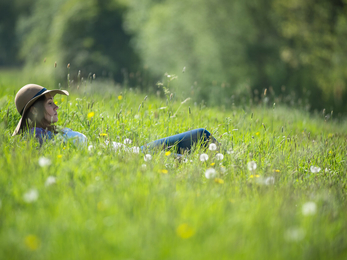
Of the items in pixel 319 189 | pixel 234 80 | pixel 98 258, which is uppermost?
pixel 98 258

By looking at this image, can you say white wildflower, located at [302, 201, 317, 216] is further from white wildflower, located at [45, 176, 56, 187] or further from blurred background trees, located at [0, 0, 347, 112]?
blurred background trees, located at [0, 0, 347, 112]

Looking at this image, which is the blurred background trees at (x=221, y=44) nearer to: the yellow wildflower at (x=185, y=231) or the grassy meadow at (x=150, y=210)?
the grassy meadow at (x=150, y=210)

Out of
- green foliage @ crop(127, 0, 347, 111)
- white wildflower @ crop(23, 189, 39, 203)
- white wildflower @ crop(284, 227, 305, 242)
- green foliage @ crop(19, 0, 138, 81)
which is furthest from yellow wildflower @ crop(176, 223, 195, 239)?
green foliage @ crop(19, 0, 138, 81)

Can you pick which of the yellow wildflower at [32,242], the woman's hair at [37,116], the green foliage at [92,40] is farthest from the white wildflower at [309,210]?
the green foliage at [92,40]

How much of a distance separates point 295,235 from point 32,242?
4.59 ft

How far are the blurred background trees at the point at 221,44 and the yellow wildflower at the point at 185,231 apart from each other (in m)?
7.44

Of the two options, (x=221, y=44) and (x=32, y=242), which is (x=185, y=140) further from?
(x=221, y=44)

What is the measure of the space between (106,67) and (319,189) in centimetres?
2158

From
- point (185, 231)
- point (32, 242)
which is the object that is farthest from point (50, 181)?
point (185, 231)

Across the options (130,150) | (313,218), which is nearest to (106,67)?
(130,150)

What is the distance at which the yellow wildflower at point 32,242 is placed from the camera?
1575 millimetres

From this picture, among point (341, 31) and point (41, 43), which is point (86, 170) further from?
point (41, 43)

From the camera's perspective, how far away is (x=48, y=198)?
204 cm

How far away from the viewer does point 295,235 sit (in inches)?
68.1
